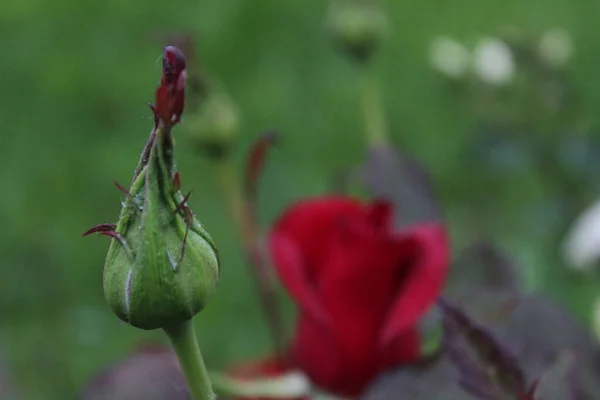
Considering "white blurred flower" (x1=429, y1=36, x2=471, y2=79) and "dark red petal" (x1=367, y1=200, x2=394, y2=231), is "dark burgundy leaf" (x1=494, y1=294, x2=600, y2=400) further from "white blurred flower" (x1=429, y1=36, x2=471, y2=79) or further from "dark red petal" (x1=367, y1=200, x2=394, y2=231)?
"white blurred flower" (x1=429, y1=36, x2=471, y2=79)

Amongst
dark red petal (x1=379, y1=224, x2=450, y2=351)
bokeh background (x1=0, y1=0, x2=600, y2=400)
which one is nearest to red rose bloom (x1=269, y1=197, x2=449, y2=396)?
dark red petal (x1=379, y1=224, x2=450, y2=351)

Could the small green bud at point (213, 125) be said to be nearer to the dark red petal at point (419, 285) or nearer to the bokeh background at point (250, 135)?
the dark red petal at point (419, 285)

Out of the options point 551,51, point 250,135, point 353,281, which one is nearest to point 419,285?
point 353,281

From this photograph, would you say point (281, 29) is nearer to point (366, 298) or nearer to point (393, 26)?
point (393, 26)

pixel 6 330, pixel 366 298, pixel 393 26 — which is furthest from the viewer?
pixel 393 26

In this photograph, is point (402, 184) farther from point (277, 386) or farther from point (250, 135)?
point (250, 135)

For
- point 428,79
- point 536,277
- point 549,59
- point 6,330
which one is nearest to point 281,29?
point 428,79
